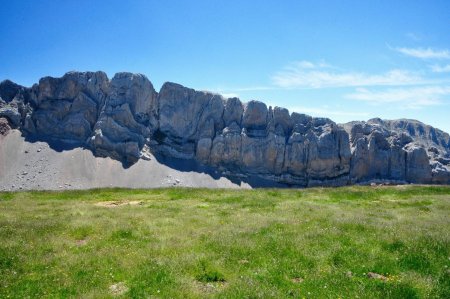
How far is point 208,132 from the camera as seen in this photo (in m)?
160

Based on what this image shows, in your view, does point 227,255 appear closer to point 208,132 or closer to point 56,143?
point 56,143

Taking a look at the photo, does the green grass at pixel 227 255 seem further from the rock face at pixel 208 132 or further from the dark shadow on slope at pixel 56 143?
the rock face at pixel 208 132

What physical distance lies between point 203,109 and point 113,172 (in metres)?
52.5

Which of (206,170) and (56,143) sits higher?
(56,143)

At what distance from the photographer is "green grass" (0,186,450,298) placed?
1195 cm

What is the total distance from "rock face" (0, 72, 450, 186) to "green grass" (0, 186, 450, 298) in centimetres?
12552

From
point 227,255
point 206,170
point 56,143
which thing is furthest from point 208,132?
point 227,255

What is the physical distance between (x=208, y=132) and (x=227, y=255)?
145 metres

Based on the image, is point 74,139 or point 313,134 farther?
point 313,134

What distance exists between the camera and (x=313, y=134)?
161 meters

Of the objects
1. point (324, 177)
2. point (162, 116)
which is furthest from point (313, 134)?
point (162, 116)

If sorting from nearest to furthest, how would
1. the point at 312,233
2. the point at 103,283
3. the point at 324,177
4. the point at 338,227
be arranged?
the point at 103,283 → the point at 312,233 → the point at 338,227 → the point at 324,177

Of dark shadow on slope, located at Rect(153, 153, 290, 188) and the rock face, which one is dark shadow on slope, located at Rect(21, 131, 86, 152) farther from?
dark shadow on slope, located at Rect(153, 153, 290, 188)

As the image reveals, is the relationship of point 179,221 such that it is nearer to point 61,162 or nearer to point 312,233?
point 312,233
